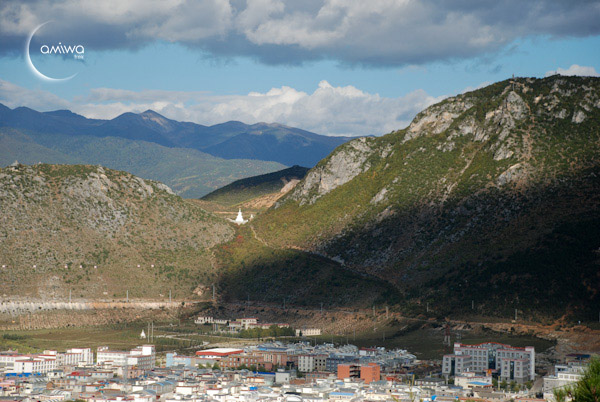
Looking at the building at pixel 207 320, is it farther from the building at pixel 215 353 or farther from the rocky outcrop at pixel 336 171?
the rocky outcrop at pixel 336 171

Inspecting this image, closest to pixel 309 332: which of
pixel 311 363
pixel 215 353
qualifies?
pixel 215 353

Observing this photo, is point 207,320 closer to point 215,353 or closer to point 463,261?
point 215,353

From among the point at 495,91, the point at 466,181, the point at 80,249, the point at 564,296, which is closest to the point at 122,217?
the point at 80,249

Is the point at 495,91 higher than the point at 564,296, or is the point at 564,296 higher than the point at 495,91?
the point at 495,91

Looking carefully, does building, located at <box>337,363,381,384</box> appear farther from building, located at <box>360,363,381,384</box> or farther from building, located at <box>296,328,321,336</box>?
building, located at <box>296,328,321,336</box>

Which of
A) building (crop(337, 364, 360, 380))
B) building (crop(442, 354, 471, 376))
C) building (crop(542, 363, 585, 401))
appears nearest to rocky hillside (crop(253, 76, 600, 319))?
building (crop(442, 354, 471, 376))

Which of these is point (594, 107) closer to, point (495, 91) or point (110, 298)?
point (495, 91)

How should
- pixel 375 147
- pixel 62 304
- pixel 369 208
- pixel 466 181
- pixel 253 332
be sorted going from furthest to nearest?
pixel 375 147 → pixel 369 208 → pixel 466 181 → pixel 62 304 → pixel 253 332
